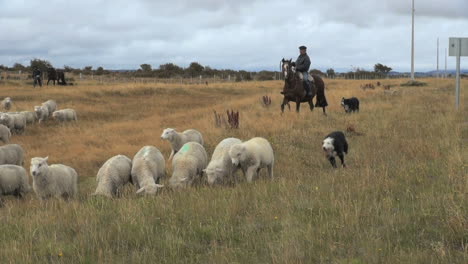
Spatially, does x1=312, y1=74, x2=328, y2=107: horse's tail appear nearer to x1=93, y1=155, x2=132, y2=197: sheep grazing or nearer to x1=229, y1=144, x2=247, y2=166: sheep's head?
x1=229, y1=144, x2=247, y2=166: sheep's head

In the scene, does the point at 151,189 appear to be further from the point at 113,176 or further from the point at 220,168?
the point at 220,168

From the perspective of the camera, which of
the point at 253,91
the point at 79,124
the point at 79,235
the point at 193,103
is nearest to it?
the point at 79,235

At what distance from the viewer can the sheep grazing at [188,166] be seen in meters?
8.66

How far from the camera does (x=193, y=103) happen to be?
112 ft

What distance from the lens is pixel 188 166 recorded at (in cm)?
902

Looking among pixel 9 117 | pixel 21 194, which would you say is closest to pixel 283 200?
pixel 21 194

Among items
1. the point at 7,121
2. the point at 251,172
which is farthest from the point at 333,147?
the point at 7,121

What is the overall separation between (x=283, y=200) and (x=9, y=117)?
56.3 ft

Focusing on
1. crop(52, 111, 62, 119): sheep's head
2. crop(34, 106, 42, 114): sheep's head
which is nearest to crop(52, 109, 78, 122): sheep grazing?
crop(52, 111, 62, 119): sheep's head

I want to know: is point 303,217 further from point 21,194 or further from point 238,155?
point 21,194

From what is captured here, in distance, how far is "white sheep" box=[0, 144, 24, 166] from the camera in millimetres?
11695

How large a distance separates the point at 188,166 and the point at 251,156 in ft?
4.29

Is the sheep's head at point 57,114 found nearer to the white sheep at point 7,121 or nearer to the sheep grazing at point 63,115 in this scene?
the sheep grazing at point 63,115

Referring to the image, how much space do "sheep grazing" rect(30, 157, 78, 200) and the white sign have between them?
52.1ft
